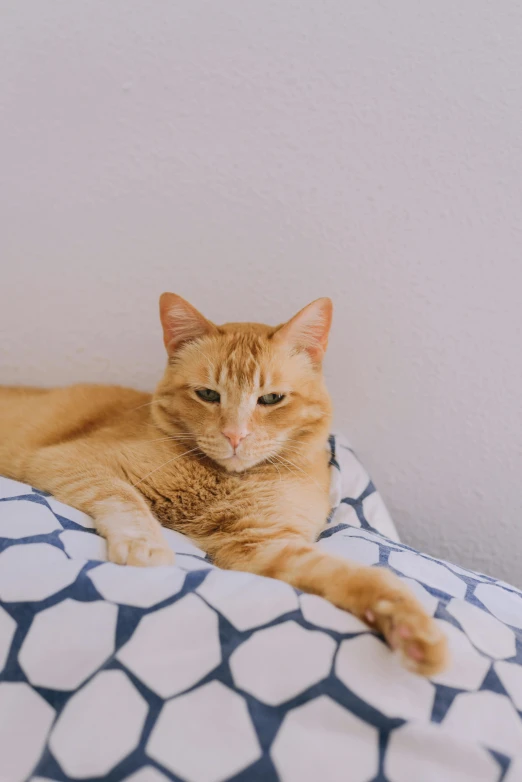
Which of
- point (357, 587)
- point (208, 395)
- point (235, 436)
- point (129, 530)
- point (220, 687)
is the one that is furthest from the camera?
point (208, 395)

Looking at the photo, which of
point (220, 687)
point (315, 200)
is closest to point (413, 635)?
point (220, 687)

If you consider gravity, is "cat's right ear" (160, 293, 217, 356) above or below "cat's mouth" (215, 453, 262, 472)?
above

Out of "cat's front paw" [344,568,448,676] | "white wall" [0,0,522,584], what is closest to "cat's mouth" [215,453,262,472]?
"cat's front paw" [344,568,448,676]

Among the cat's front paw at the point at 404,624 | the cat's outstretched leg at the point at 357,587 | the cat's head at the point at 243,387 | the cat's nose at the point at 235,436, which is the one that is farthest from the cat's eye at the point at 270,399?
the cat's front paw at the point at 404,624

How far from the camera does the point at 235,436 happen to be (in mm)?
1067

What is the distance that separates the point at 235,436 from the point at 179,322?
12.6 inches

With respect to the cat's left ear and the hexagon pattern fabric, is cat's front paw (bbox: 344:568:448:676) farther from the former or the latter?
the cat's left ear

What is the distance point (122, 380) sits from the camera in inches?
64.7

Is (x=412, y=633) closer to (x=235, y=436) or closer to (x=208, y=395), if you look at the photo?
(x=235, y=436)

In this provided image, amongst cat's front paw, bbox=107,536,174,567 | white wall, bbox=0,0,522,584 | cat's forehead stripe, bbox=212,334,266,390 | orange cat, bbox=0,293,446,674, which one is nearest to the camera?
cat's front paw, bbox=107,536,174,567

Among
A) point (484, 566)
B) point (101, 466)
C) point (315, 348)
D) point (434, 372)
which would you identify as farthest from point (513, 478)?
point (101, 466)

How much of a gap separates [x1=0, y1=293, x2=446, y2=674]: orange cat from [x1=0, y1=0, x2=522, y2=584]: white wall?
0.36 m

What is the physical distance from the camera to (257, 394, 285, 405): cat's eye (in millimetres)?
1153

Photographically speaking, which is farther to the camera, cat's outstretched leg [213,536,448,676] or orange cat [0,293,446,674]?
orange cat [0,293,446,674]
